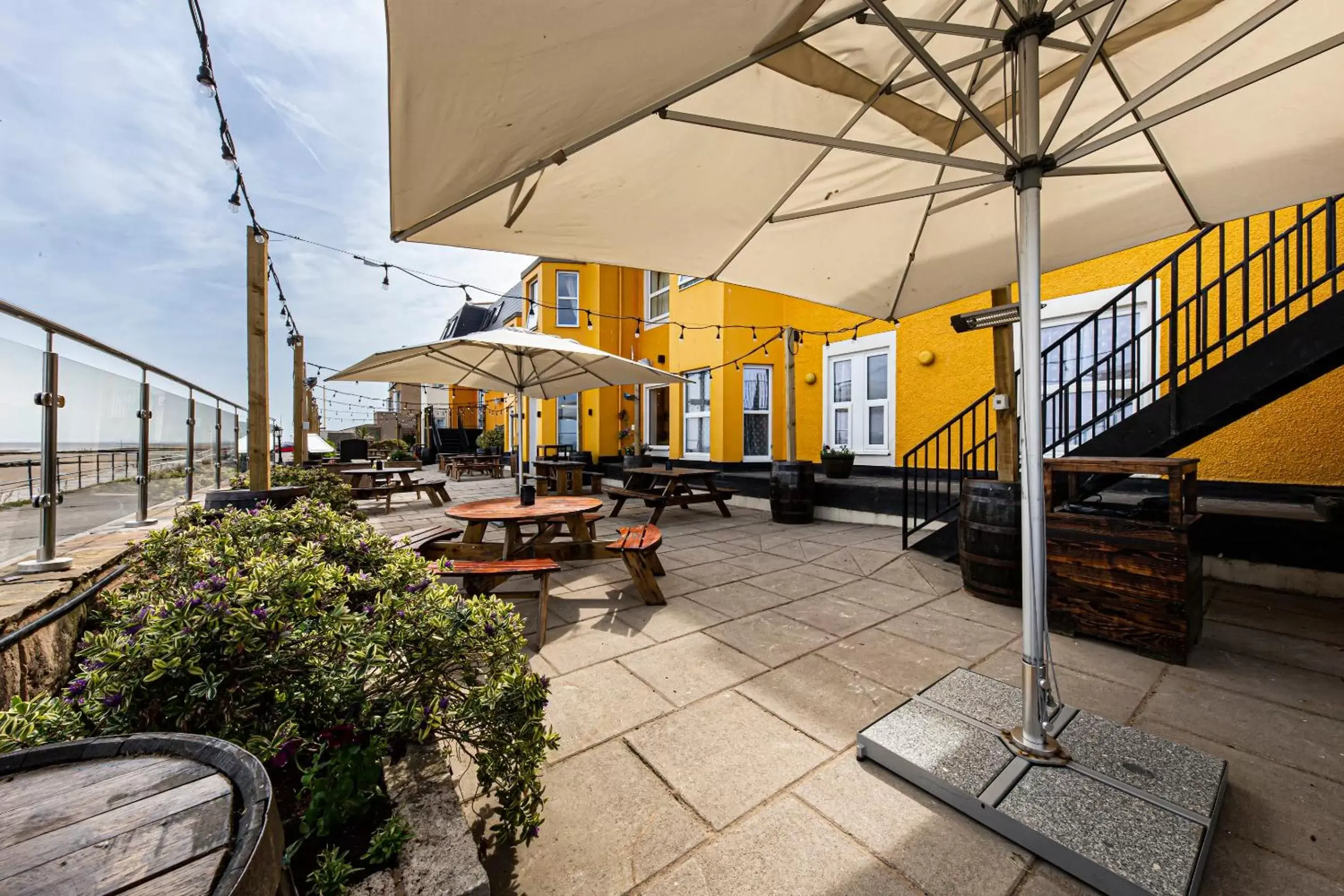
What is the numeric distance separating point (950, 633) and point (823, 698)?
3.94ft

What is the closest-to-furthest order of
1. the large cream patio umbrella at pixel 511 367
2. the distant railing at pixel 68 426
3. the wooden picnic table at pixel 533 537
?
the distant railing at pixel 68 426 → the wooden picnic table at pixel 533 537 → the large cream patio umbrella at pixel 511 367

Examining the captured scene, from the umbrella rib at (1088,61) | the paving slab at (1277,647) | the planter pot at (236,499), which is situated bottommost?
the paving slab at (1277,647)

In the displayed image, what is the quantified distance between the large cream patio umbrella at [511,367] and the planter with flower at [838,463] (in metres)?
2.78

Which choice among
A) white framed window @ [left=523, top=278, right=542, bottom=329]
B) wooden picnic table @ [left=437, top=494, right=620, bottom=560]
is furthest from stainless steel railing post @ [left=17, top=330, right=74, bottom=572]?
white framed window @ [left=523, top=278, right=542, bottom=329]

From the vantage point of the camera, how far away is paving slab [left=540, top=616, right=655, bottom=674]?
2.65 metres

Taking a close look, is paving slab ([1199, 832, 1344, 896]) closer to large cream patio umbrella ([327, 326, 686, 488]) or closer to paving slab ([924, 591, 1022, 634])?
paving slab ([924, 591, 1022, 634])

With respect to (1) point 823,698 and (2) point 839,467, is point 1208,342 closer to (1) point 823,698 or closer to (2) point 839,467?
(2) point 839,467

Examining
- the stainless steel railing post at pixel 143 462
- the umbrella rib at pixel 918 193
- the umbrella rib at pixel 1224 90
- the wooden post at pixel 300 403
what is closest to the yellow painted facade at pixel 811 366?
the umbrella rib at pixel 918 193

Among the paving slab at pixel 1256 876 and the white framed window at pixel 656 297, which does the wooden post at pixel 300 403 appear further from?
the paving slab at pixel 1256 876

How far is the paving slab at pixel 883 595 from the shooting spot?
344cm

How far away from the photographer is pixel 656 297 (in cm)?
1196

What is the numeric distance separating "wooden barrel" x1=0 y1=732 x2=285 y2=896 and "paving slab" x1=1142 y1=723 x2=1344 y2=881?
2445 mm

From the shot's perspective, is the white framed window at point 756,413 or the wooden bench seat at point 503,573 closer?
the wooden bench seat at point 503,573

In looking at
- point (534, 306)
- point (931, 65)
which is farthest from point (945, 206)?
point (534, 306)
